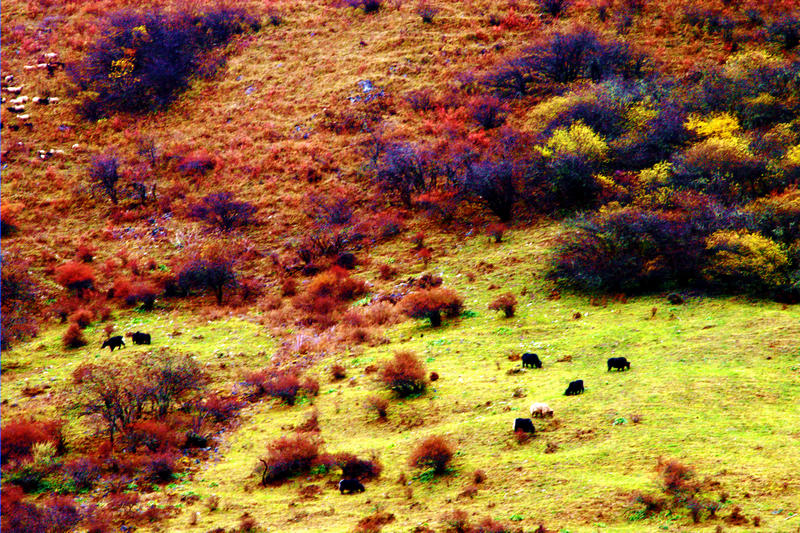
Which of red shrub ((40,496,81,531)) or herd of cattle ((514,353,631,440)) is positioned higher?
herd of cattle ((514,353,631,440))

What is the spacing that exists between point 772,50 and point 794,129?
13.9m

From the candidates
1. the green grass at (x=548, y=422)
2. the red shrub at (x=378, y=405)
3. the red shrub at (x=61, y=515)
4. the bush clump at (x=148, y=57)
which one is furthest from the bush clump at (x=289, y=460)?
the bush clump at (x=148, y=57)

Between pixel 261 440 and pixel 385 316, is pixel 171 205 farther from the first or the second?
pixel 261 440

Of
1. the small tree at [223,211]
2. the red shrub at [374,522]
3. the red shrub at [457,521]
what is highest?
the red shrub at [457,521]

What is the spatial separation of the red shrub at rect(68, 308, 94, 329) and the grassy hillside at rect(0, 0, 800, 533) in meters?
0.51

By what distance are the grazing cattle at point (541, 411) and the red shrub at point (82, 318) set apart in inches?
909

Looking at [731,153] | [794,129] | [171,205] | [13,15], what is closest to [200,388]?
[171,205]

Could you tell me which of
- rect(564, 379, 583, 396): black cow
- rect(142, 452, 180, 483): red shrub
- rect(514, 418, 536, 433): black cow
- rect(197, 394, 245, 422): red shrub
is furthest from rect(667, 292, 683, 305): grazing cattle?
rect(142, 452, 180, 483): red shrub

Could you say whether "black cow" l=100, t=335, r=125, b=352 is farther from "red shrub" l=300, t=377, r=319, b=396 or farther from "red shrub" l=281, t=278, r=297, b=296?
"red shrub" l=300, t=377, r=319, b=396

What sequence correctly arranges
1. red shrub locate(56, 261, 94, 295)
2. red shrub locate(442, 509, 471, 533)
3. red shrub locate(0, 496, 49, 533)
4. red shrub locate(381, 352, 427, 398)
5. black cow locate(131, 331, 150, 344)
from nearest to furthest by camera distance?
1. red shrub locate(442, 509, 471, 533)
2. red shrub locate(0, 496, 49, 533)
3. red shrub locate(381, 352, 427, 398)
4. black cow locate(131, 331, 150, 344)
5. red shrub locate(56, 261, 94, 295)

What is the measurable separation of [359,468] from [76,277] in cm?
2438

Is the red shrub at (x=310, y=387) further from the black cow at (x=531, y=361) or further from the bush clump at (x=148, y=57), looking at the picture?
the bush clump at (x=148, y=57)

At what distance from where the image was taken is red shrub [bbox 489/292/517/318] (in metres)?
26.8

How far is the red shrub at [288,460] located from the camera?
61.4ft
